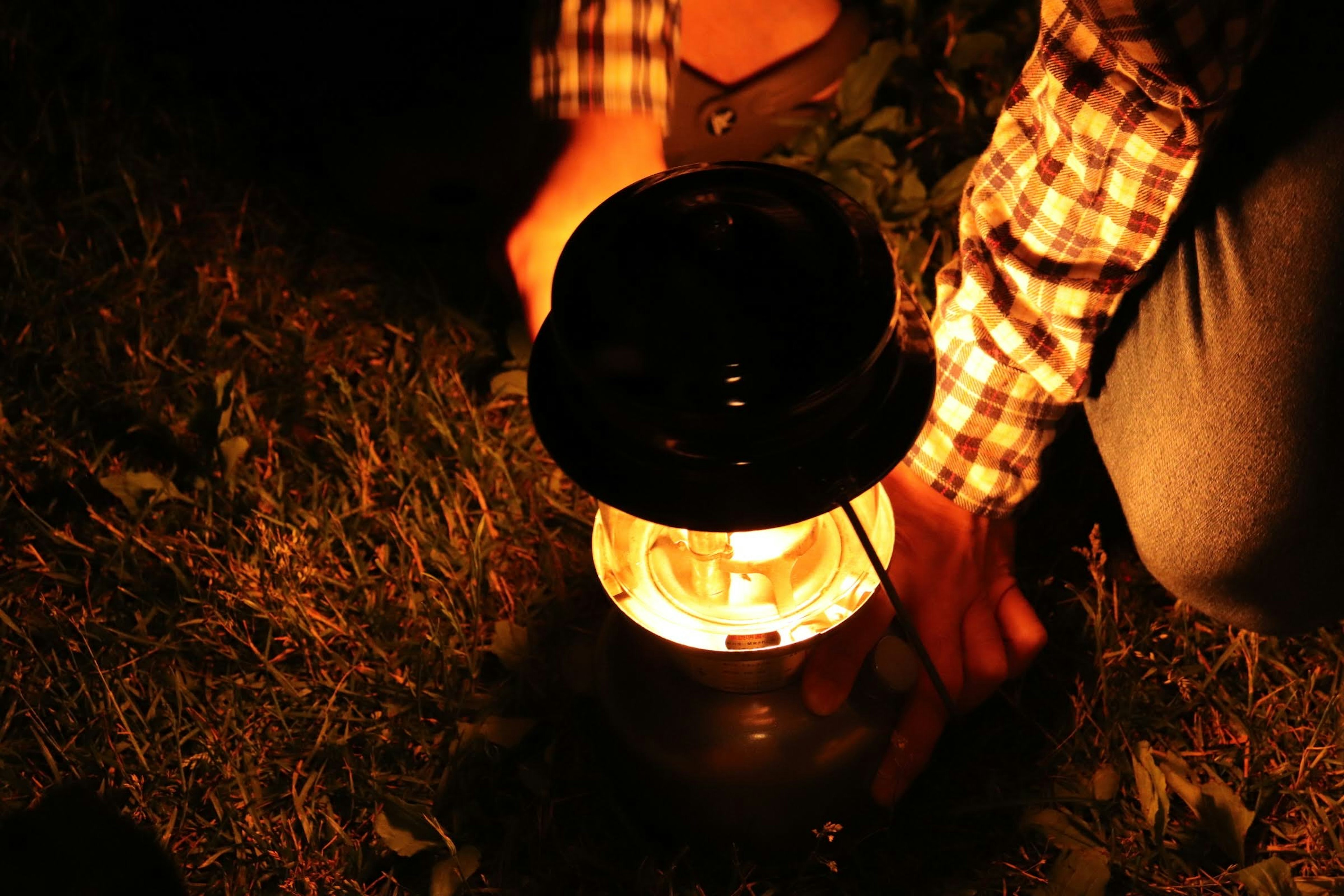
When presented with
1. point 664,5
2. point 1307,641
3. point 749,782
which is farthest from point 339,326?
point 1307,641

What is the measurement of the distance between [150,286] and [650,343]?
1797 mm

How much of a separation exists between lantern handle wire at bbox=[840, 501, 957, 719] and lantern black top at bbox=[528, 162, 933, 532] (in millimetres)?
88

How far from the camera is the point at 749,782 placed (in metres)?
1.54

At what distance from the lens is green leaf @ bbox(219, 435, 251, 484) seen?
6.89 feet

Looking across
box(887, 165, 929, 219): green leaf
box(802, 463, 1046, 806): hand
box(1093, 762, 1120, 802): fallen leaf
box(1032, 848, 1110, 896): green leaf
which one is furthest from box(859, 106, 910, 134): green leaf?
box(1032, 848, 1110, 896): green leaf

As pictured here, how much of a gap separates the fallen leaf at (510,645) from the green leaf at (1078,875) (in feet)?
2.78

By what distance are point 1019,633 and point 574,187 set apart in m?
0.94

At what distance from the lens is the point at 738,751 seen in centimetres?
153

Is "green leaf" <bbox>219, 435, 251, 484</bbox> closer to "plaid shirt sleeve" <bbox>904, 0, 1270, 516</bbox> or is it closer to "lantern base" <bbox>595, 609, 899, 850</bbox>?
"lantern base" <bbox>595, 609, 899, 850</bbox>

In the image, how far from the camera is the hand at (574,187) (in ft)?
5.57

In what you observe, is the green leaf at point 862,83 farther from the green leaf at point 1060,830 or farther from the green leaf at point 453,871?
the green leaf at point 453,871

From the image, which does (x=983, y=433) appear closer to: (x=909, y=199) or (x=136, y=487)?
(x=909, y=199)

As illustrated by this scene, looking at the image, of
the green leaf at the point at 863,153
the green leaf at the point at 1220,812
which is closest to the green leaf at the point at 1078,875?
the green leaf at the point at 1220,812

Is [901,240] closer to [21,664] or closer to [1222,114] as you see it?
[1222,114]
